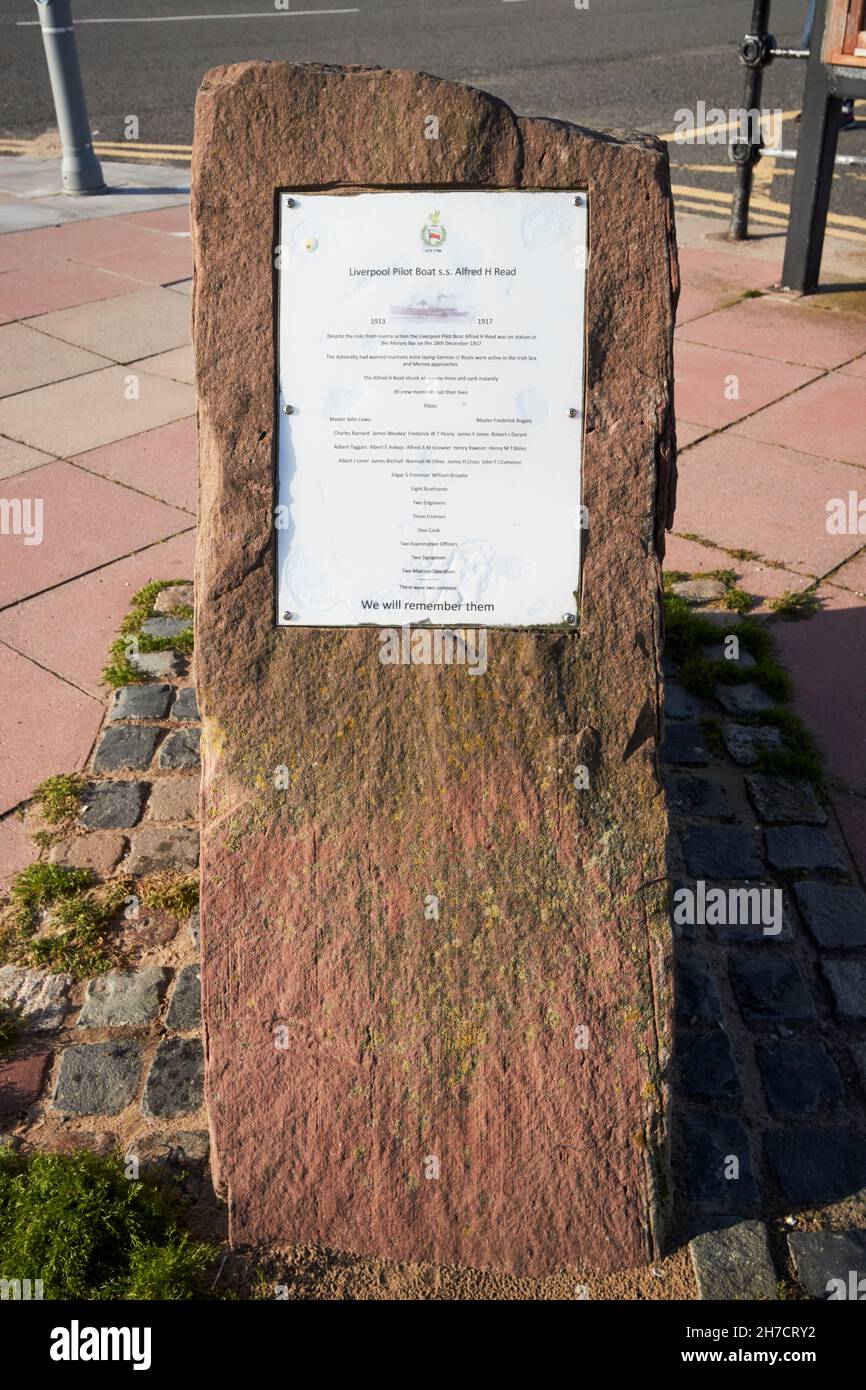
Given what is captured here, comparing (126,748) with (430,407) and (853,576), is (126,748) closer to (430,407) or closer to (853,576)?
(430,407)

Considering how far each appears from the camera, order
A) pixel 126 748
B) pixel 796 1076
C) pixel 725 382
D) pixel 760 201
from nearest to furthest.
Answer: pixel 796 1076 → pixel 126 748 → pixel 725 382 → pixel 760 201

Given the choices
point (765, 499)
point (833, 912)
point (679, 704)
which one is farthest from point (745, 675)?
point (765, 499)

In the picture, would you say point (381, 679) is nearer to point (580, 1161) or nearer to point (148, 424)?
point (580, 1161)

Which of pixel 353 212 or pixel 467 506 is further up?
pixel 353 212

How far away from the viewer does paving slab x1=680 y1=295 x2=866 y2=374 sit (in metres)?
6.69

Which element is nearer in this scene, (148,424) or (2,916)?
(2,916)

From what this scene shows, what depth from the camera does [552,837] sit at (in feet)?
8.05

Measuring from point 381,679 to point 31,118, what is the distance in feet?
40.9

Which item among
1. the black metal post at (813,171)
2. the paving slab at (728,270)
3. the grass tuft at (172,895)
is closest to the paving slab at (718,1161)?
the grass tuft at (172,895)

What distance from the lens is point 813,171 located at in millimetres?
6840

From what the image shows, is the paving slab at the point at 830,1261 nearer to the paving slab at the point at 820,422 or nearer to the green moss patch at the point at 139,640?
the green moss patch at the point at 139,640

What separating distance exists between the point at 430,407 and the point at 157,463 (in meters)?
3.44

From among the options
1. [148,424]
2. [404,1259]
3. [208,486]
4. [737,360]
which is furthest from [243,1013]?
[737,360]

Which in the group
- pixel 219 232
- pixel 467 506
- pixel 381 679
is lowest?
pixel 381 679
